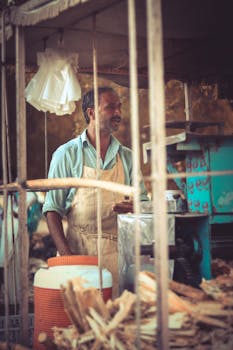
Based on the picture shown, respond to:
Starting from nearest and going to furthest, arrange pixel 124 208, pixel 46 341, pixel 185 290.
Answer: pixel 185 290
pixel 46 341
pixel 124 208

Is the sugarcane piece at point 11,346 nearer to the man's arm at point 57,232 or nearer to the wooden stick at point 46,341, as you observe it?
the wooden stick at point 46,341

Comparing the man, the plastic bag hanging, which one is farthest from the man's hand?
the plastic bag hanging

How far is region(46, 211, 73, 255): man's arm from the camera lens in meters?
5.95

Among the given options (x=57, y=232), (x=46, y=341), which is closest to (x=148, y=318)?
(x=46, y=341)

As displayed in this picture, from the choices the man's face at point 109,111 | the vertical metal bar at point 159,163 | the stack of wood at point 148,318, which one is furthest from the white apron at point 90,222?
the vertical metal bar at point 159,163

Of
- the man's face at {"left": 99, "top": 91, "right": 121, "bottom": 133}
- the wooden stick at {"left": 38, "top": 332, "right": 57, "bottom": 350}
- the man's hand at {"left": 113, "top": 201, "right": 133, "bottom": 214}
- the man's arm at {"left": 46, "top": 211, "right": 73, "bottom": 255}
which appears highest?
the man's face at {"left": 99, "top": 91, "right": 121, "bottom": 133}

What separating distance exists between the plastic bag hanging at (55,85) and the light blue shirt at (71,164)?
76cm

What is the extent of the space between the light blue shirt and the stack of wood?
6.06 ft

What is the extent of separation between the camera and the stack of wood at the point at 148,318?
155 inches

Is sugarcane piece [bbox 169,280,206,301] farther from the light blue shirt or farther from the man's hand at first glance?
the light blue shirt

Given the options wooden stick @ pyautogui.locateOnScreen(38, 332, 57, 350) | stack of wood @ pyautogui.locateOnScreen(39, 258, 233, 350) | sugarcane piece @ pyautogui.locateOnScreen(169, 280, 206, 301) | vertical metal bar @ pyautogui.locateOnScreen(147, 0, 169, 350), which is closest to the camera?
vertical metal bar @ pyautogui.locateOnScreen(147, 0, 169, 350)

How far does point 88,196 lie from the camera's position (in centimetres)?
617

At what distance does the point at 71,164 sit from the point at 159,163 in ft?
9.49

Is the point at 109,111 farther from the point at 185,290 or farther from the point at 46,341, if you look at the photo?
the point at 46,341
